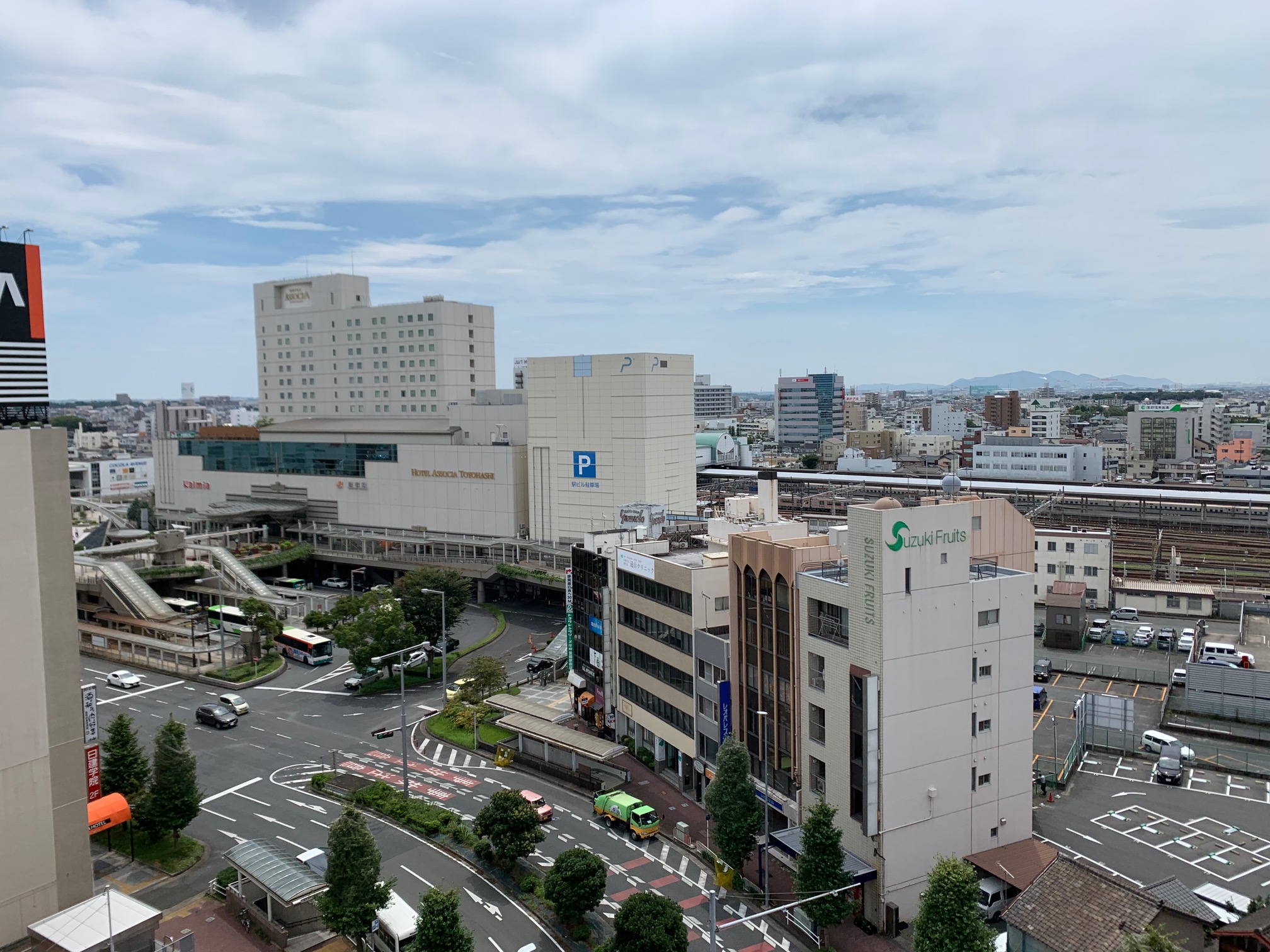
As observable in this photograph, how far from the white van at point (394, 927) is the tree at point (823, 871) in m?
12.9

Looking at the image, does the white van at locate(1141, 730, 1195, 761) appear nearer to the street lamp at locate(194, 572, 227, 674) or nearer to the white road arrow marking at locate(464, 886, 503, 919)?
the white road arrow marking at locate(464, 886, 503, 919)

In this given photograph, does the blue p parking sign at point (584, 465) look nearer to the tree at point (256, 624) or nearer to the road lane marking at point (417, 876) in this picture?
the tree at point (256, 624)

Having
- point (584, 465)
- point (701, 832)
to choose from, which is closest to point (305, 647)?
point (584, 465)

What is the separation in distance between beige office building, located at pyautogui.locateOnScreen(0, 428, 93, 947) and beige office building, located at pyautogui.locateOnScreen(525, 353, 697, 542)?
5343 cm

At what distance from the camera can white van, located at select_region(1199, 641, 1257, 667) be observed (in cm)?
5197

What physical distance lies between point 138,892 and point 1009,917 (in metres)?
30.7

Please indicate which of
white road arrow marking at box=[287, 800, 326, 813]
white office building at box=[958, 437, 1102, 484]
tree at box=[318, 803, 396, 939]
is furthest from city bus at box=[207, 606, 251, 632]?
white office building at box=[958, 437, 1102, 484]

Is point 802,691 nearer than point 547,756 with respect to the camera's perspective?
Yes

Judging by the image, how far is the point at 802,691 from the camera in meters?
32.9

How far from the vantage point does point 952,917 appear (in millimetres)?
24266

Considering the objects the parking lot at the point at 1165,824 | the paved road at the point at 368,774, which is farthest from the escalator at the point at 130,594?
the parking lot at the point at 1165,824

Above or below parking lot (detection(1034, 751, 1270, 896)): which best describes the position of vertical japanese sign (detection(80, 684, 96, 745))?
above

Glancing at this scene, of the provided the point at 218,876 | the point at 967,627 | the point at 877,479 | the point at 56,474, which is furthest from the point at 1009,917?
the point at 877,479

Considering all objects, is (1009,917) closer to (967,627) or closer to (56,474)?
(967,627)
